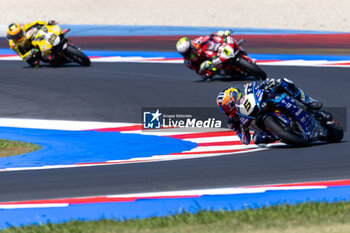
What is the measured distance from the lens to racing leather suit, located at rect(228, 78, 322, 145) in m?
10.1

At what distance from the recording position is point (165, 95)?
53.4 feet

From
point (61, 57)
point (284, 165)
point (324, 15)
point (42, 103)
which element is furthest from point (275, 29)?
point (284, 165)

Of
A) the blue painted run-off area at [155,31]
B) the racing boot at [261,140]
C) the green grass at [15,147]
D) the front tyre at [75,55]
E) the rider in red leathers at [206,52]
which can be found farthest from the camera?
the blue painted run-off area at [155,31]

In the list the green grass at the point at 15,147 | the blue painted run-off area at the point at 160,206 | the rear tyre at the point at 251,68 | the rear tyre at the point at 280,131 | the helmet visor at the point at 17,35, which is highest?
the blue painted run-off area at the point at 160,206

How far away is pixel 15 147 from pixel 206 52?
6.91 metres

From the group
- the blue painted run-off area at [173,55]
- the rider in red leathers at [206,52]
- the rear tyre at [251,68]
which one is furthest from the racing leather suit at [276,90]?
the blue painted run-off area at [173,55]

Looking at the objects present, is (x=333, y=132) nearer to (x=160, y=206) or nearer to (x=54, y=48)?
(x=160, y=206)

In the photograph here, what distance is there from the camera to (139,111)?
14852mm

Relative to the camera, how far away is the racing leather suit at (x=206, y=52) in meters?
17.5

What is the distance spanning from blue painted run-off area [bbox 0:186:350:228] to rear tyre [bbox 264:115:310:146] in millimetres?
2375

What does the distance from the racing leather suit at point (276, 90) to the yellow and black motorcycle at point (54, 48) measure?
423 inches

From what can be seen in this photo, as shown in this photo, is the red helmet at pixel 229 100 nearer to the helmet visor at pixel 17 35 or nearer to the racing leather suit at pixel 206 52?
the racing leather suit at pixel 206 52

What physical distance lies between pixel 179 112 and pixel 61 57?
742cm

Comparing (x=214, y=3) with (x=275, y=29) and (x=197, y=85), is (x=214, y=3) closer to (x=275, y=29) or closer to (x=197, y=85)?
(x=275, y=29)
